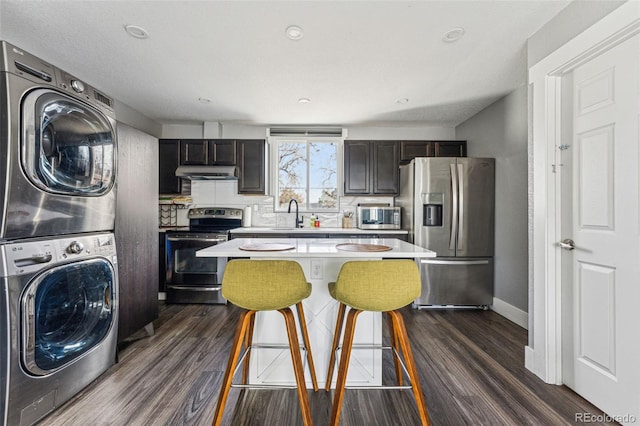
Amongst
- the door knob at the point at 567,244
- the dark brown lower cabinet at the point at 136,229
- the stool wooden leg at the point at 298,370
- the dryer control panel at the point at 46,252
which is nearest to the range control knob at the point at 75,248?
the dryer control panel at the point at 46,252

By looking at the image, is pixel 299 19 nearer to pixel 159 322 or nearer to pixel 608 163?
pixel 608 163

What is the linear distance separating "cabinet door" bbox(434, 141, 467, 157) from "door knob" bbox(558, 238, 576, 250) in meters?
2.44

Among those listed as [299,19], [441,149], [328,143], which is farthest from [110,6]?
[441,149]

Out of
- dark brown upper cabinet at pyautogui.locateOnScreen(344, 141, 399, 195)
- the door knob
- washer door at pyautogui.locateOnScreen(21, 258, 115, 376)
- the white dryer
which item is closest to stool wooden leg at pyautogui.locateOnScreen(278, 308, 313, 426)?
washer door at pyautogui.locateOnScreen(21, 258, 115, 376)

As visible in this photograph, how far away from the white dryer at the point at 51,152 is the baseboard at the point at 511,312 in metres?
3.71

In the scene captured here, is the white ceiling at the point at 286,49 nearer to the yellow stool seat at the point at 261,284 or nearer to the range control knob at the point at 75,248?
the range control knob at the point at 75,248

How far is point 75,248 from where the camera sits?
5.41 ft

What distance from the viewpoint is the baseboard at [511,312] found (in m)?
2.76

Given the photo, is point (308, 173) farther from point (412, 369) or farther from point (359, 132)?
point (412, 369)

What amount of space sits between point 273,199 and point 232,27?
264 centimetres

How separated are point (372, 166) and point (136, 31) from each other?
303 cm

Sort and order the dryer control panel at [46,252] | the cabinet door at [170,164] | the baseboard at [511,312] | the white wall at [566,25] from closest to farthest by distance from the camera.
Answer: the dryer control panel at [46,252], the white wall at [566,25], the baseboard at [511,312], the cabinet door at [170,164]

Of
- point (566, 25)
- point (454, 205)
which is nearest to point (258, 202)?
Answer: point (454, 205)

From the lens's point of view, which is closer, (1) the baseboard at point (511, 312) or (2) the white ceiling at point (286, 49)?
(2) the white ceiling at point (286, 49)
